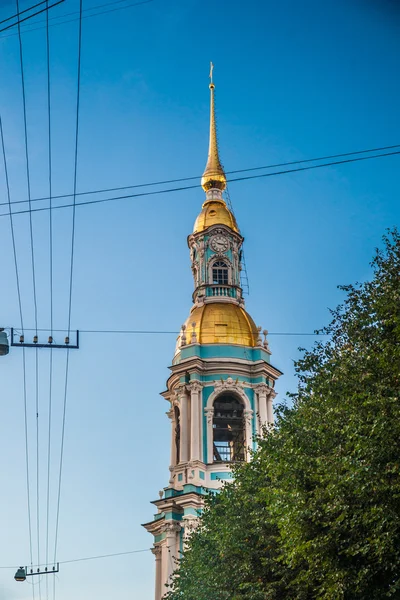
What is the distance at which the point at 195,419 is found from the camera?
3762cm

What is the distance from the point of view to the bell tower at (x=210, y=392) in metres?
36.0

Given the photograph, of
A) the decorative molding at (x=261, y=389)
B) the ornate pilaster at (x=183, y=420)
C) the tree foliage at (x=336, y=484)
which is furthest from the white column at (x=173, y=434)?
the tree foliage at (x=336, y=484)

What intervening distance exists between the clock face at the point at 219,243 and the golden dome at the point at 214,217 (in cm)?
86

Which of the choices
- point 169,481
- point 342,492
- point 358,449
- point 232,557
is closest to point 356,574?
point 342,492

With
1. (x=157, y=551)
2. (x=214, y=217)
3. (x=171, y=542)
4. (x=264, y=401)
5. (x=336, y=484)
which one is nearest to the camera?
(x=336, y=484)

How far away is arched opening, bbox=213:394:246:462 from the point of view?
38688 mm

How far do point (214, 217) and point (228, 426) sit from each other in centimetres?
1244

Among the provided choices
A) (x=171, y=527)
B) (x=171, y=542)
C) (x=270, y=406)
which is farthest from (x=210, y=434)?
(x=171, y=542)

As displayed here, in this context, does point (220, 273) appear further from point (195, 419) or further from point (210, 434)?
point (210, 434)

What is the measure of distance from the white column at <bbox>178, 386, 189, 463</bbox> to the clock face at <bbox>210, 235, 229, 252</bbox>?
8.70 meters

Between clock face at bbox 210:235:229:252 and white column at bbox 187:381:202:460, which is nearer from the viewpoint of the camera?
white column at bbox 187:381:202:460

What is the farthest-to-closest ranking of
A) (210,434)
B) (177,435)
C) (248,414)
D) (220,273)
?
(220,273) → (177,435) → (248,414) → (210,434)

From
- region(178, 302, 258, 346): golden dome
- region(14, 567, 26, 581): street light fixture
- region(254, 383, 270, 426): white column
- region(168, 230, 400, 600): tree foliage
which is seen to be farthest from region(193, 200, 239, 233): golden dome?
region(168, 230, 400, 600): tree foliage

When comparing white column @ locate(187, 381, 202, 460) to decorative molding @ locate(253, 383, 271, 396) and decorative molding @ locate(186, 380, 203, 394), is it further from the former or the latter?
decorative molding @ locate(253, 383, 271, 396)
